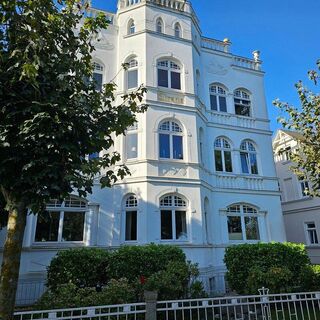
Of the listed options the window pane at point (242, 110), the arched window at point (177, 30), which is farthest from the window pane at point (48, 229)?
the window pane at point (242, 110)

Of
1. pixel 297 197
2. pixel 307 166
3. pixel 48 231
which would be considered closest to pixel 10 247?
pixel 48 231

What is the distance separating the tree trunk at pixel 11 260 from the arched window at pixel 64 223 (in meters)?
7.31

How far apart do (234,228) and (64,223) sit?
29.6 feet

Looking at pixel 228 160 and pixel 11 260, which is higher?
pixel 228 160

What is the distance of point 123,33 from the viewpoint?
677 inches

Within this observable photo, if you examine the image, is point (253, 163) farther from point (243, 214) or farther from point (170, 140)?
point (170, 140)

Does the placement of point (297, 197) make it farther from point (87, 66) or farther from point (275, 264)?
point (87, 66)

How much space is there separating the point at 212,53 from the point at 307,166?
11134mm

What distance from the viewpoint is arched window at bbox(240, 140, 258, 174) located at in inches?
719

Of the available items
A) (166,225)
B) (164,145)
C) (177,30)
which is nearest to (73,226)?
(166,225)

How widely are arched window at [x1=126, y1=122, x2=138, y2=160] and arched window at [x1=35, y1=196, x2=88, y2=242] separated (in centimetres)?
316

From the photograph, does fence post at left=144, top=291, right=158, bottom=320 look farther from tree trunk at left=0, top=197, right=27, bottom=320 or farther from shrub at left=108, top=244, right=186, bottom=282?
shrub at left=108, top=244, right=186, bottom=282

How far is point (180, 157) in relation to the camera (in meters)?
15.3

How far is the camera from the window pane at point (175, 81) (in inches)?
653
